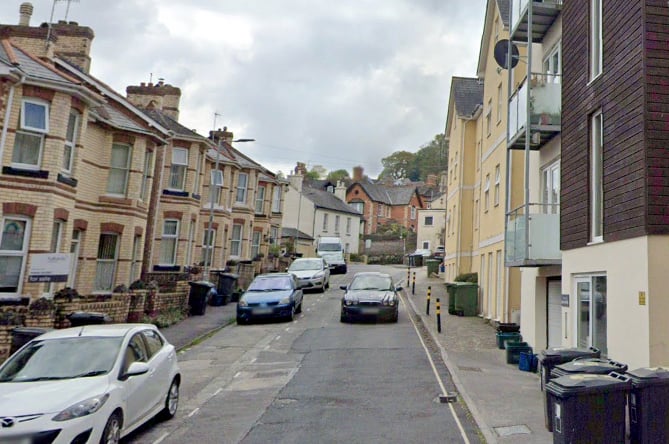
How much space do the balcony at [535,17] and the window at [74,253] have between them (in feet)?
47.0

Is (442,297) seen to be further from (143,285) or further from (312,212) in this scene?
(312,212)

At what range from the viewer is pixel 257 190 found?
118ft

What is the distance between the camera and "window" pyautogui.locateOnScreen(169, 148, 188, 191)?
2327cm

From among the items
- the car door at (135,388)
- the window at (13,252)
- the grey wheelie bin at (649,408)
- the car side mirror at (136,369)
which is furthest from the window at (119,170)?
the grey wheelie bin at (649,408)

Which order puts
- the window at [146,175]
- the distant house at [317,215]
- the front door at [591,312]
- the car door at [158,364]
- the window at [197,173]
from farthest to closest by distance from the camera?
the distant house at [317,215] → the window at [197,173] → the window at [146,175] → the front door at [591,312] → the car door at [158,364]

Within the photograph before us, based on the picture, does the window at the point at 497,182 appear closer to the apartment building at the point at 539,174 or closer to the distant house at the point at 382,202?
the apartment building at the point at 539,174

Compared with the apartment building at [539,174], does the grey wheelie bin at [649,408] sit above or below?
below

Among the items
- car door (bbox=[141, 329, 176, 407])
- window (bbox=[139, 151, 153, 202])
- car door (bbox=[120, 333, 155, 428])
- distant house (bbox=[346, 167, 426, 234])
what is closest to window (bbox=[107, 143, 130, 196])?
window (bbox=[139, 151, 153, 202])

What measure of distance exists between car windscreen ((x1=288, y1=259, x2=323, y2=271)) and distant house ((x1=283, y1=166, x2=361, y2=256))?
65.0 feet

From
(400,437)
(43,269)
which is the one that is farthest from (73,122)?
(400,437)

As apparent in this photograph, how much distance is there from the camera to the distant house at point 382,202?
72812 mm

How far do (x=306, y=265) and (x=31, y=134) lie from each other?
17.6m

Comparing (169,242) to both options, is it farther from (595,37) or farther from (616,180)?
(616,180)

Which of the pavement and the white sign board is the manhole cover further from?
the white sign board
